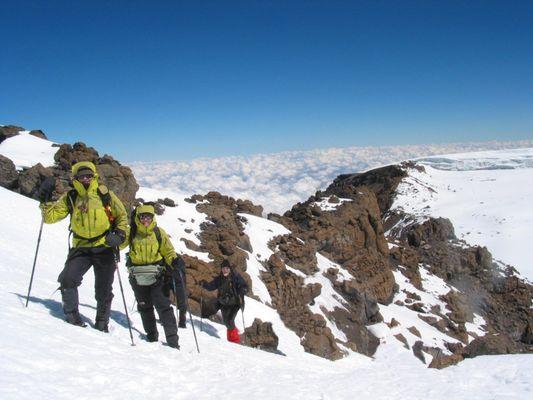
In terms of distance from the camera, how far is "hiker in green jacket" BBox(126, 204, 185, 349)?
8.16 meters

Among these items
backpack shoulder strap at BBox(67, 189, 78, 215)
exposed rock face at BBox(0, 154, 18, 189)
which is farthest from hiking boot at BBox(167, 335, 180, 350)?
exposed rock face at BBox(0, 154, 18, 189)

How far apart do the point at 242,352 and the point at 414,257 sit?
135 feet

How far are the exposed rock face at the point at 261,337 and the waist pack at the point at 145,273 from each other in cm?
841

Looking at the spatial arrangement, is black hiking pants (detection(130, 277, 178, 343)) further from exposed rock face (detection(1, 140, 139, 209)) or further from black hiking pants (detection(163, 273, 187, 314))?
exposed rock face (detection(1, 140, 139, 209))

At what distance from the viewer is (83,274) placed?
7.39 m

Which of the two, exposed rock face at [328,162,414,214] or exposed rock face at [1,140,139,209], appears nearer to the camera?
exposed rock face at [1,140,139,209]

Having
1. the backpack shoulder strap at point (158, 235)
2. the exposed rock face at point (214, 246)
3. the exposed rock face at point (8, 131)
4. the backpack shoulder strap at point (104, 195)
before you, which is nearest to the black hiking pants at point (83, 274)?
the backpack shoulder strap at point (104, 195)

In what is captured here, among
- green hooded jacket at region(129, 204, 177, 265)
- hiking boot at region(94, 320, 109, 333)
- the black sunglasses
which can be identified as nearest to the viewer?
the black sunglasses

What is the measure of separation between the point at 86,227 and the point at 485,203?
283ft

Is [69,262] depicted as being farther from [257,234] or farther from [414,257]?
[414,257]

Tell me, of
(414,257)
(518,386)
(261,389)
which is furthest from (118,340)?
(414,257)

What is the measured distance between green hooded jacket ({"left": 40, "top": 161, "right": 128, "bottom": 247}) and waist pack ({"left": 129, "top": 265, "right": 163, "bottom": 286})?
933 mm

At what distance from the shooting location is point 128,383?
5.91 m

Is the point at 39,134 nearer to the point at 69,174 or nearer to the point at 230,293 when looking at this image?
the point at 69,174
